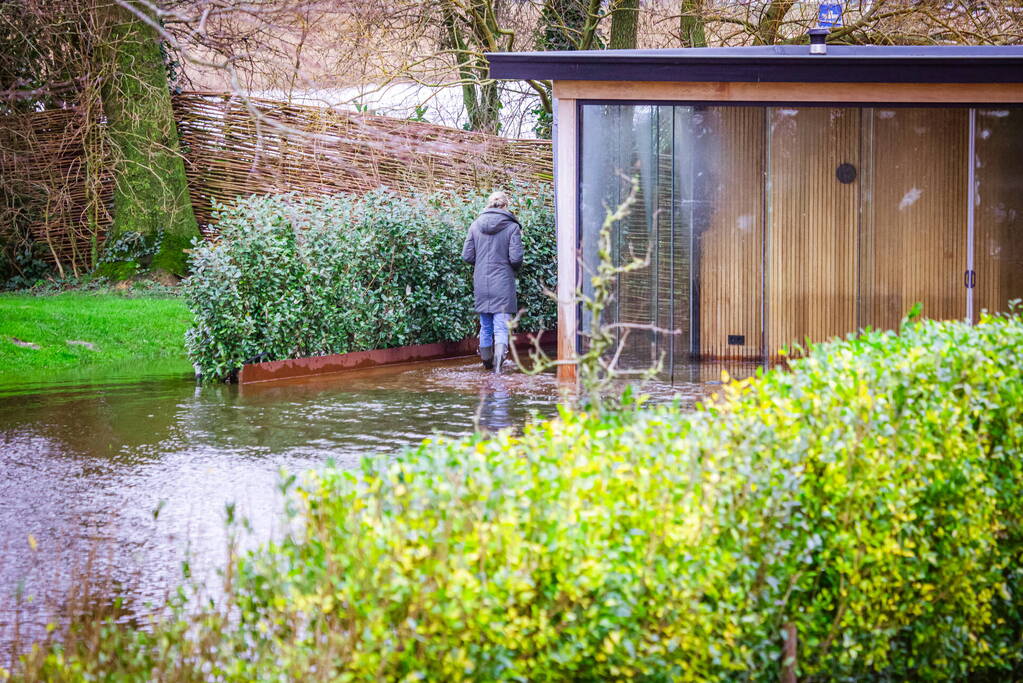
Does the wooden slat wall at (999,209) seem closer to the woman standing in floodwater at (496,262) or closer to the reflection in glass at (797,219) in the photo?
the reflection in glass at (797,219)

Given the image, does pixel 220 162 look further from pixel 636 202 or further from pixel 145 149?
pixel 636 202

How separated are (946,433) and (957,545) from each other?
0.36 metres

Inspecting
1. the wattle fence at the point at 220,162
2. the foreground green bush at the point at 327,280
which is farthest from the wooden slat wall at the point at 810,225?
the wattle fence at the point at 220,162

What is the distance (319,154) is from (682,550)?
17.9 m

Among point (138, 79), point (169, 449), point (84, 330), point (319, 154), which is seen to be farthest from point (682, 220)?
point (138, 79)

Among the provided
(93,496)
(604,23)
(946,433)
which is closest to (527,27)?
(604,23)

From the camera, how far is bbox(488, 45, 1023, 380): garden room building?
1078 centimetres

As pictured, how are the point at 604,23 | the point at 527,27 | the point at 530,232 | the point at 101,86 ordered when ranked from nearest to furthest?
the point at 530,232 → the point at 101,86 → the point at 527,27 → the point at 604,23

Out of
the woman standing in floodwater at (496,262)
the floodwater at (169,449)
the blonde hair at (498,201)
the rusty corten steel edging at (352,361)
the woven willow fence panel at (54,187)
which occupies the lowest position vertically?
the floodwater at (169,449)

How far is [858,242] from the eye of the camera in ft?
37.8

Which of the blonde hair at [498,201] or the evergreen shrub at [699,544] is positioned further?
the blonde hair at [498,201]

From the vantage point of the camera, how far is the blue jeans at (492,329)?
483 inches

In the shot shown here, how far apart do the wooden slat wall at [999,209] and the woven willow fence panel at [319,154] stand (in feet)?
32.5

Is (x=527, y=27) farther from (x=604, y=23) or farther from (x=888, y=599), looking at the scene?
(x=888, y=599)
